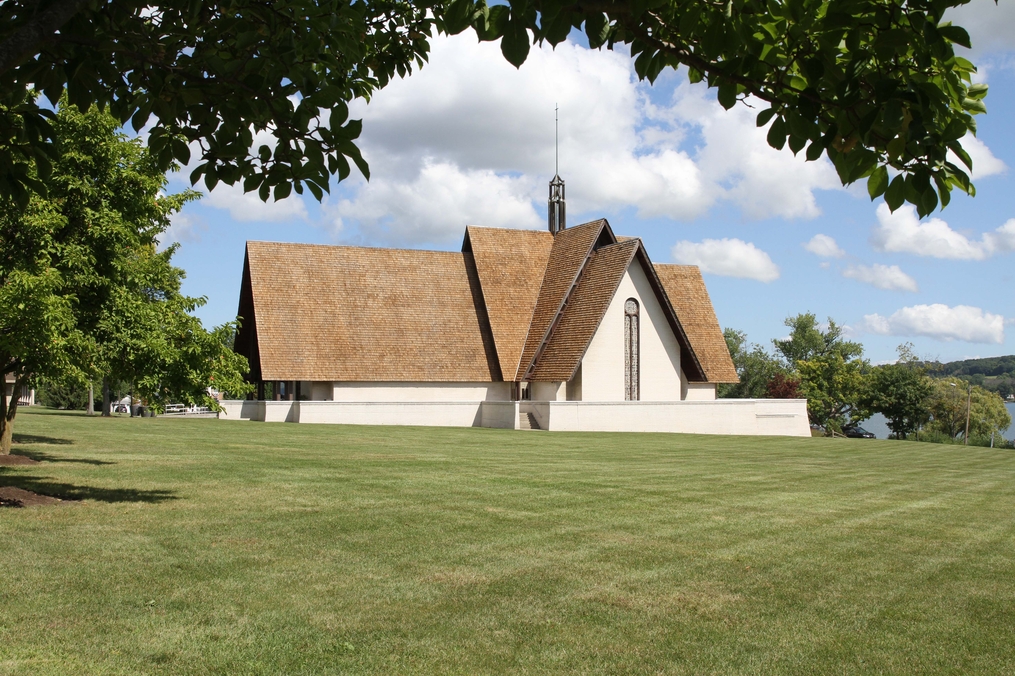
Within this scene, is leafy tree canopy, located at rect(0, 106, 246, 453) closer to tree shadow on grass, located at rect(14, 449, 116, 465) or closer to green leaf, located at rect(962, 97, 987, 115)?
tree shadow on grass, located at rect(14, 449, 116, 465)

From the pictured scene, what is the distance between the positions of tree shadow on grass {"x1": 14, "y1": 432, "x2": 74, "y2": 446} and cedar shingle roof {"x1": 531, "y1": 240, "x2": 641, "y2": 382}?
923 inches

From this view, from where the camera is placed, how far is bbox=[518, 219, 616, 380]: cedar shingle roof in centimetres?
4531

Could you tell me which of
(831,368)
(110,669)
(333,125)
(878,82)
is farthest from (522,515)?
(831,368)

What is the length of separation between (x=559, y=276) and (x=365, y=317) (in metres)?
10.3

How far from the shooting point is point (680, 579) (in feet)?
27.5

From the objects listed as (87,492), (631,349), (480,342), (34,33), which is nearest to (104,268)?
(87,492)

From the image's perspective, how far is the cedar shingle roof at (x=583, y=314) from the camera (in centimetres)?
4297

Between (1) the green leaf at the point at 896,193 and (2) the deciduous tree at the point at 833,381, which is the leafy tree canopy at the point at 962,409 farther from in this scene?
(1) the green leaf at the point at 896,193

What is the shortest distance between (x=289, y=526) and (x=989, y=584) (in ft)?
24.7

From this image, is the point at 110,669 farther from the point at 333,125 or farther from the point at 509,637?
the point at 333,125

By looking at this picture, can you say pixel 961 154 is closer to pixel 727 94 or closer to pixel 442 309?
pixel 727 94

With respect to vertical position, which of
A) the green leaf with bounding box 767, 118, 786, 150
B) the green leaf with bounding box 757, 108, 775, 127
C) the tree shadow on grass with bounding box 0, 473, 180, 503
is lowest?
the tree shadow on grass with bounding box 0, 473, 180, 503

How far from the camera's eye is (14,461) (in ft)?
58.1

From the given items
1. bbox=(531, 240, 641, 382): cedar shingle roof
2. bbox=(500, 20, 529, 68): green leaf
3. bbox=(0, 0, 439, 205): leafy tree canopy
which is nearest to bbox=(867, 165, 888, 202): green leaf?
bbox=(500, 20, 529, 68): green leaf
